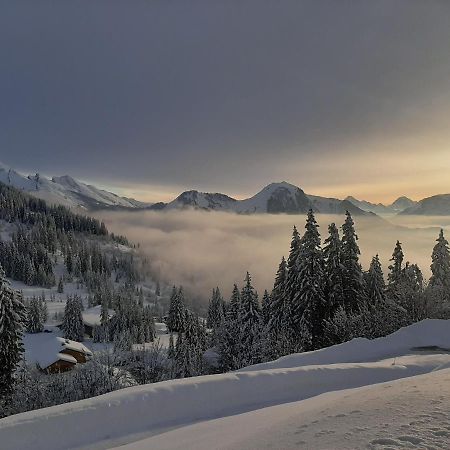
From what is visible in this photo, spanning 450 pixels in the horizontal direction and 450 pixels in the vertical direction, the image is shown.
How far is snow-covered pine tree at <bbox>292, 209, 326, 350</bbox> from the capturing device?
108 ft

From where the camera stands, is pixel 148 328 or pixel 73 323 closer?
pixel 148 328

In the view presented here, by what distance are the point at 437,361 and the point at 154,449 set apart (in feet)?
36.0

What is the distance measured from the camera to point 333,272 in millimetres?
34094

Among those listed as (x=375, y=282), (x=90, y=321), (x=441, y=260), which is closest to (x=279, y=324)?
(x=375, y=282)

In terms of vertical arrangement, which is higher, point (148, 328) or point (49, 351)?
point (49, 351)

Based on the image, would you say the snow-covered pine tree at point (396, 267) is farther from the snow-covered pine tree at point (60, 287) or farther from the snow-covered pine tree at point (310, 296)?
the snow-covered pine tree at point (60, 287)

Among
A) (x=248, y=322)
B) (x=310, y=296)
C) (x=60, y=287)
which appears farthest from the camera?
(x=60, y=287)

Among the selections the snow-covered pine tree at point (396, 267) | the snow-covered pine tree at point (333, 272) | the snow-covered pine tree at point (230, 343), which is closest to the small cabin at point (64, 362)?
the snow-covered pine tree at point (230, 343)

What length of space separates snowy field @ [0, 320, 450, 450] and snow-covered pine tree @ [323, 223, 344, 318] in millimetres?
19003

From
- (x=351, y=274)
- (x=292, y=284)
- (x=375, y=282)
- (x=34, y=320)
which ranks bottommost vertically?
(x=34, y=320)

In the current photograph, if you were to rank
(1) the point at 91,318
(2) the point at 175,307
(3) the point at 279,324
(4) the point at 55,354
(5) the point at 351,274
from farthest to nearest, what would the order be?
1. (1) the point at 91,318
2. (2) the point at 175,307
3. (4) the point at 55,354
4. (3) the point at 279,324
5. (5) the point at 351,274

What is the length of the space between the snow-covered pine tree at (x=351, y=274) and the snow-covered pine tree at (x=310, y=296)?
2.28 meters

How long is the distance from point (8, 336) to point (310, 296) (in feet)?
74.2

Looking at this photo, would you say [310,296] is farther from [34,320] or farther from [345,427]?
[34,320]
